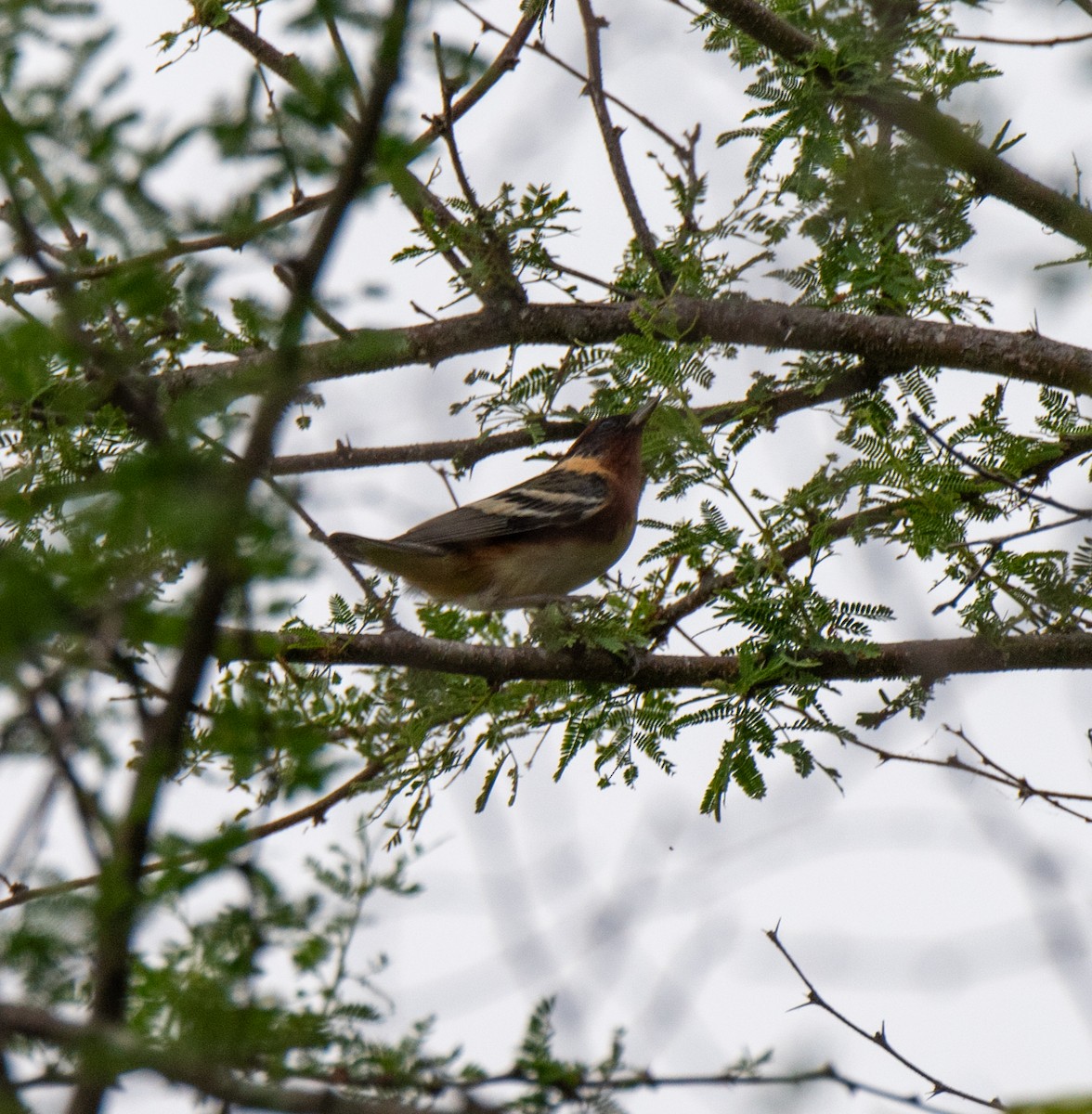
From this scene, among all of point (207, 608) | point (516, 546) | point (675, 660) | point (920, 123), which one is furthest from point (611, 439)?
point (207, 608)

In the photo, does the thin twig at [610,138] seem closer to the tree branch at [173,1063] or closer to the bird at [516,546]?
the bird at [516,546]

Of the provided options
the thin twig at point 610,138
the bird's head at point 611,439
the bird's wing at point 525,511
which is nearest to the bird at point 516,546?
the bird's wing at point 525,511

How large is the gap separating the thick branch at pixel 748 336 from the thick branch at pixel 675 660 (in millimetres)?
1055

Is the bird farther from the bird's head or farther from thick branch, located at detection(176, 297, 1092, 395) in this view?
thick branch, located at detection(176, 297, 1092, 395)

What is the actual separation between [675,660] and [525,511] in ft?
9.26

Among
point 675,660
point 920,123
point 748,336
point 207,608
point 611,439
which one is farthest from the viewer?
point 611,439

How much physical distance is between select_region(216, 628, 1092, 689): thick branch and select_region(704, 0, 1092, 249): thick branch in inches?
62.3

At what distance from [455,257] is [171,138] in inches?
Result: 138

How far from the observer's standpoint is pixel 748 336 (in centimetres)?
606

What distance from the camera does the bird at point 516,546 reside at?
7715mm

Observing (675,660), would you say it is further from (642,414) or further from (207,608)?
(207,608)

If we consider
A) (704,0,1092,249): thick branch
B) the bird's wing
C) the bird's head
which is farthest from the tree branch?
the bird's head

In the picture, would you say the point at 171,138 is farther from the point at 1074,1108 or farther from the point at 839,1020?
the point at 839,1020

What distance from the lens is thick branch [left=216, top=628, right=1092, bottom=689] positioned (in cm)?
514
